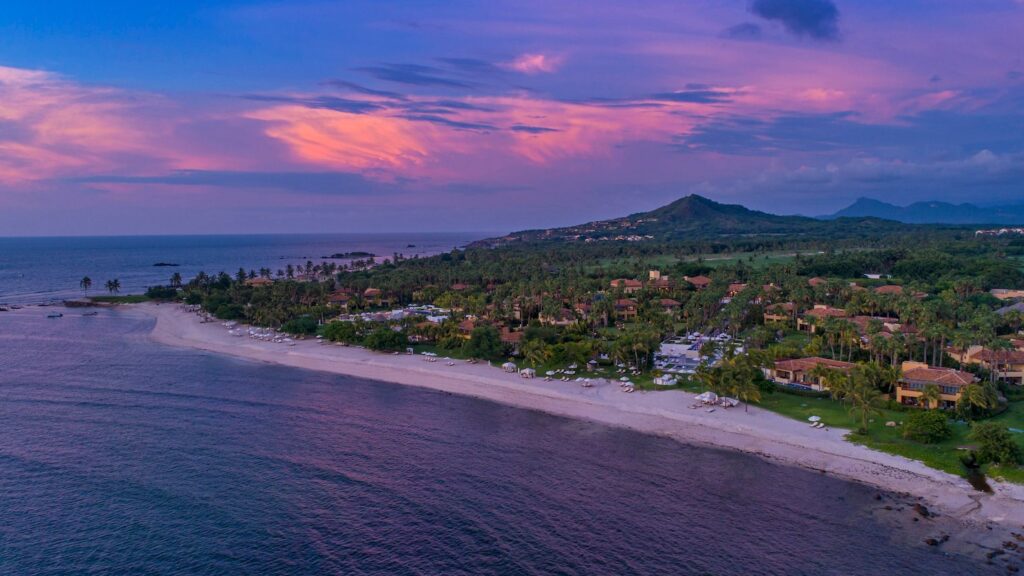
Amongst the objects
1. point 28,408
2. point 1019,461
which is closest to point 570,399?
point 1019,461

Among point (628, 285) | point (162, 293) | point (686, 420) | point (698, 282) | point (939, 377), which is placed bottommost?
point (686, 420)

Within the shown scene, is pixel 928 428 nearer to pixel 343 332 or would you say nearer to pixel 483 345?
pixel 483 345

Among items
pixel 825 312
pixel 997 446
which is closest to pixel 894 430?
pixel 997 446

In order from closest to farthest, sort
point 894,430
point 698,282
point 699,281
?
point 894,430
point 698,282
point 699,281

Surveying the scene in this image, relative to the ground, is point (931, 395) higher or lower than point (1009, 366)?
lower

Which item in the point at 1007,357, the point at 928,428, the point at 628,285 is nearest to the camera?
the point at 928,428

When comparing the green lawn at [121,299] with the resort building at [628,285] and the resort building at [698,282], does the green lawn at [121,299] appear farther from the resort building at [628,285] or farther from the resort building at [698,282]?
the resort building at [698,282]

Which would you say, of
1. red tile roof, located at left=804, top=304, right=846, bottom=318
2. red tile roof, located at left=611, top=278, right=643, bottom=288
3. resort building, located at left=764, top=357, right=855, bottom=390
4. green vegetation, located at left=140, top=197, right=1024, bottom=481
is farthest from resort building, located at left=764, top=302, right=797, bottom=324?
red tile roof, located at left=611, top=278, right=643, bottom=288
